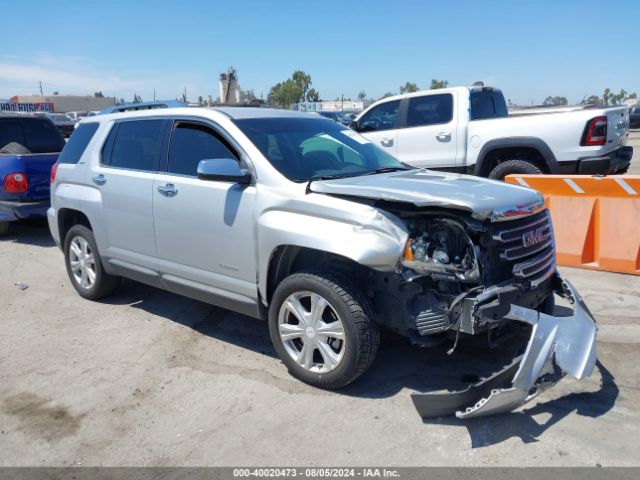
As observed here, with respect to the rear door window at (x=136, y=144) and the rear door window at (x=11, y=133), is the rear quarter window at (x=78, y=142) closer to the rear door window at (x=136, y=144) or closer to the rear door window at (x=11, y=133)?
the rear door window at (x=136, y=144)

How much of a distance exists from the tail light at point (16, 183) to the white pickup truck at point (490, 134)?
552cm

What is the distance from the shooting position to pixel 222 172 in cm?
401

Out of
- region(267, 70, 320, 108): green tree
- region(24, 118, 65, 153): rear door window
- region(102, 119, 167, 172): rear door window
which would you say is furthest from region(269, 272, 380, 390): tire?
region(267, 70, 320, 108): green tree

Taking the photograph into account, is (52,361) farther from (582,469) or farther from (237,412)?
(582,469)

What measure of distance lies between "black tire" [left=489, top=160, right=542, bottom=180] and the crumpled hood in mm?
4056

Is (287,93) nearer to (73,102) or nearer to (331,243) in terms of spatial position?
(73,102)

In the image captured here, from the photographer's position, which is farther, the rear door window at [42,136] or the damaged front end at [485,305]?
the rear door window at [42,136]

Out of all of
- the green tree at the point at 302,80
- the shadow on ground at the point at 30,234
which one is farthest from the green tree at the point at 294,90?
the shadow on ground at the point at 30,234

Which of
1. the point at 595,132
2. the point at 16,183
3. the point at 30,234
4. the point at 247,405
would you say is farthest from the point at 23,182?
the point at 595,132

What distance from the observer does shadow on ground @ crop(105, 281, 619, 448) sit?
3.38 metres

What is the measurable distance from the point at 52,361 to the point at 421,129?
6.71 meters

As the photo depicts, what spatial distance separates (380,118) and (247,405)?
281 inches

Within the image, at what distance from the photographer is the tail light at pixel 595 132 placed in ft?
24.2

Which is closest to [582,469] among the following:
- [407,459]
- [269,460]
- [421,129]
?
[407,459]
